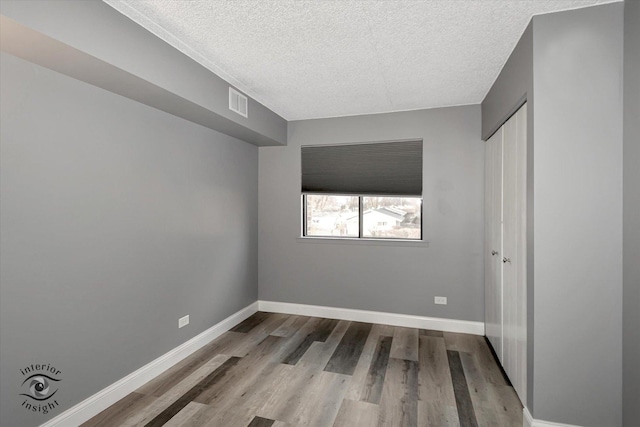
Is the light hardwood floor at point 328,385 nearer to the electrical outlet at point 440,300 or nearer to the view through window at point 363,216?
the electrical outlet at point 440,300

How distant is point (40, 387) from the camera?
1912mm

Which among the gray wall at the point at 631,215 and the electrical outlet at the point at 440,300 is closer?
the gray wall at the point at 631,215

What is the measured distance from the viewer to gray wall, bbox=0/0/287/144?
1.55 meters

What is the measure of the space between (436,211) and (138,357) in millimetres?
3362

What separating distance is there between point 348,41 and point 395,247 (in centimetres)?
248

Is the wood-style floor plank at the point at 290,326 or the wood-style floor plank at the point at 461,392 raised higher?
the wood-style floor plank at the point at 290,326

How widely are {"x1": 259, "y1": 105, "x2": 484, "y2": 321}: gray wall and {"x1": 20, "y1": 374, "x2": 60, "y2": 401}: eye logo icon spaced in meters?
2.70

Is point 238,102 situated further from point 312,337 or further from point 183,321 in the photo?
point 312,337

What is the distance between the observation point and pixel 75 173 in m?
2.12

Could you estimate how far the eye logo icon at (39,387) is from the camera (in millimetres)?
1842

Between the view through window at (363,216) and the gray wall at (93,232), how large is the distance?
1547 millimetres

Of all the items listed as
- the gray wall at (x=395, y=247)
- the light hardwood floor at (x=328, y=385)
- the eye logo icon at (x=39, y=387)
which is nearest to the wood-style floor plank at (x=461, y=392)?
the light hardwood floor at (x=328, y=385)

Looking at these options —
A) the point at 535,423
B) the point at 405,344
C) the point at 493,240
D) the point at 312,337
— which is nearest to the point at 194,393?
the point at 312,337

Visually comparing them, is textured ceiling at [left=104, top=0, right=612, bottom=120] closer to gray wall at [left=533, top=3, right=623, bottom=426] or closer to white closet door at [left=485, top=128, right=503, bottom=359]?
gray wall at [left=533, top=3, right=623, bottom=426]
